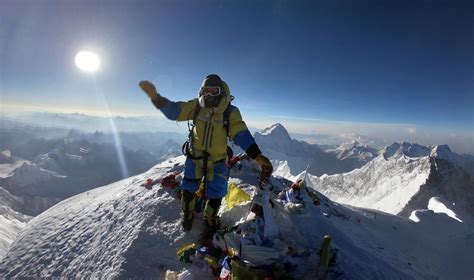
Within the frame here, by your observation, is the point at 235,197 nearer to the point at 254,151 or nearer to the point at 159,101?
the point at 254,151

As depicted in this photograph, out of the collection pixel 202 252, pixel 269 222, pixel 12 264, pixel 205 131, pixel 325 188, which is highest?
pixel 205 131

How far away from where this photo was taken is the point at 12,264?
25.2 ft

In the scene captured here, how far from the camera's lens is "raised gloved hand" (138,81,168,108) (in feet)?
22.2

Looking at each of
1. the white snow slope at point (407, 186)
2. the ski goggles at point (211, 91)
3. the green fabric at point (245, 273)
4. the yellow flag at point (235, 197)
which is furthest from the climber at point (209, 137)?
the white snow slope at point (407, 186)

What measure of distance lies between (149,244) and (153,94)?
144 inches

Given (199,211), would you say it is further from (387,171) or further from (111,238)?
(387,171)

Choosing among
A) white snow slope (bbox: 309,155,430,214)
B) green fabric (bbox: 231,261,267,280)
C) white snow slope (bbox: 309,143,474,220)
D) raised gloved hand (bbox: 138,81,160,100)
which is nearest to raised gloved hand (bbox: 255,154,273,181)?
green fabric (bbox: 231,261,267,280)

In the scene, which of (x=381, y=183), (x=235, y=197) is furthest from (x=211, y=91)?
(x=381, y=183)

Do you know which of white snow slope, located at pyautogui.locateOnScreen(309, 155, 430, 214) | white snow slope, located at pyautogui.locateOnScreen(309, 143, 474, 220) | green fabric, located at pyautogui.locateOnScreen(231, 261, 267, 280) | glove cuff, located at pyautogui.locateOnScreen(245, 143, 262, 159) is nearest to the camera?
green fabric, located at pyautogui.locateOnScreen(231, 261, 267, 280)

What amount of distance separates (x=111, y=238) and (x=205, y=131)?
396cm

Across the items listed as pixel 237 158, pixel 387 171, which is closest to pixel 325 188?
pixel 387 171

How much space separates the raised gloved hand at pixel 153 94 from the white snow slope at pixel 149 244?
3120mm

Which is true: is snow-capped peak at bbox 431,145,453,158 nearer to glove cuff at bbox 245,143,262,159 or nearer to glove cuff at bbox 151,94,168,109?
glove cuff at bbox 245,143,262,159

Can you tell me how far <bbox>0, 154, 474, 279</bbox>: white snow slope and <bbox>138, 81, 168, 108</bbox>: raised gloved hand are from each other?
3.12 metres
